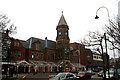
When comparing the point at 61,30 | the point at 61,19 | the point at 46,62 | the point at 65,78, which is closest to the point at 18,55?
the point at 46,62

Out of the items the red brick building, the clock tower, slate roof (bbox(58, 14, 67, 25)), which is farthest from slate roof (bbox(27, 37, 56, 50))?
slate roof (bbox(58, 14, 67, 25))

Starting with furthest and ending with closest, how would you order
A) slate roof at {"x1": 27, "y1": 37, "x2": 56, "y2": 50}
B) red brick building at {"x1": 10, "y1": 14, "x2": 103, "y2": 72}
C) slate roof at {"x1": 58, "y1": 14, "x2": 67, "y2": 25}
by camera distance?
slate roof at {"x1": 58, "y1": 14, "x2": 67, "y2": 25} < slate roof at {"x1": 27, "y1": 37, "x2": 56, "y2": 50} < red brick building at {"x1": 10, "y1": 14, "x2": 103, "y2": 72}

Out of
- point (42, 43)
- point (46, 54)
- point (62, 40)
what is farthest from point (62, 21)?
point (46, 54)

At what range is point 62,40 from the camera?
5809cm

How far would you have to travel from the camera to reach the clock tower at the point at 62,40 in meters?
57.3

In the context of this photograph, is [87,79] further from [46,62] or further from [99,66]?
[99,66]

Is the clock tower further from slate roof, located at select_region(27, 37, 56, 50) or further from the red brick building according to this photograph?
slate roof, located at select_region(27, 37, 56, 50)

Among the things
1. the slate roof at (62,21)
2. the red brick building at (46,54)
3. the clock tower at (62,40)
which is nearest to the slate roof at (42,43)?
the red brick building at (46,54)

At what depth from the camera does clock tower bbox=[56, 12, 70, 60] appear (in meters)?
57.3

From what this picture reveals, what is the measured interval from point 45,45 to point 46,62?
281 inches

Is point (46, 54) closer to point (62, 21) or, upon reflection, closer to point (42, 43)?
point (42, 43)

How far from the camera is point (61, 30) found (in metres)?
59.3

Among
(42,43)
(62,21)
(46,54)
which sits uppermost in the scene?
(62,21)

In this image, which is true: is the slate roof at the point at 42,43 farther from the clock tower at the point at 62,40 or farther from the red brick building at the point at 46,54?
the clock tower at the point at 62,40
